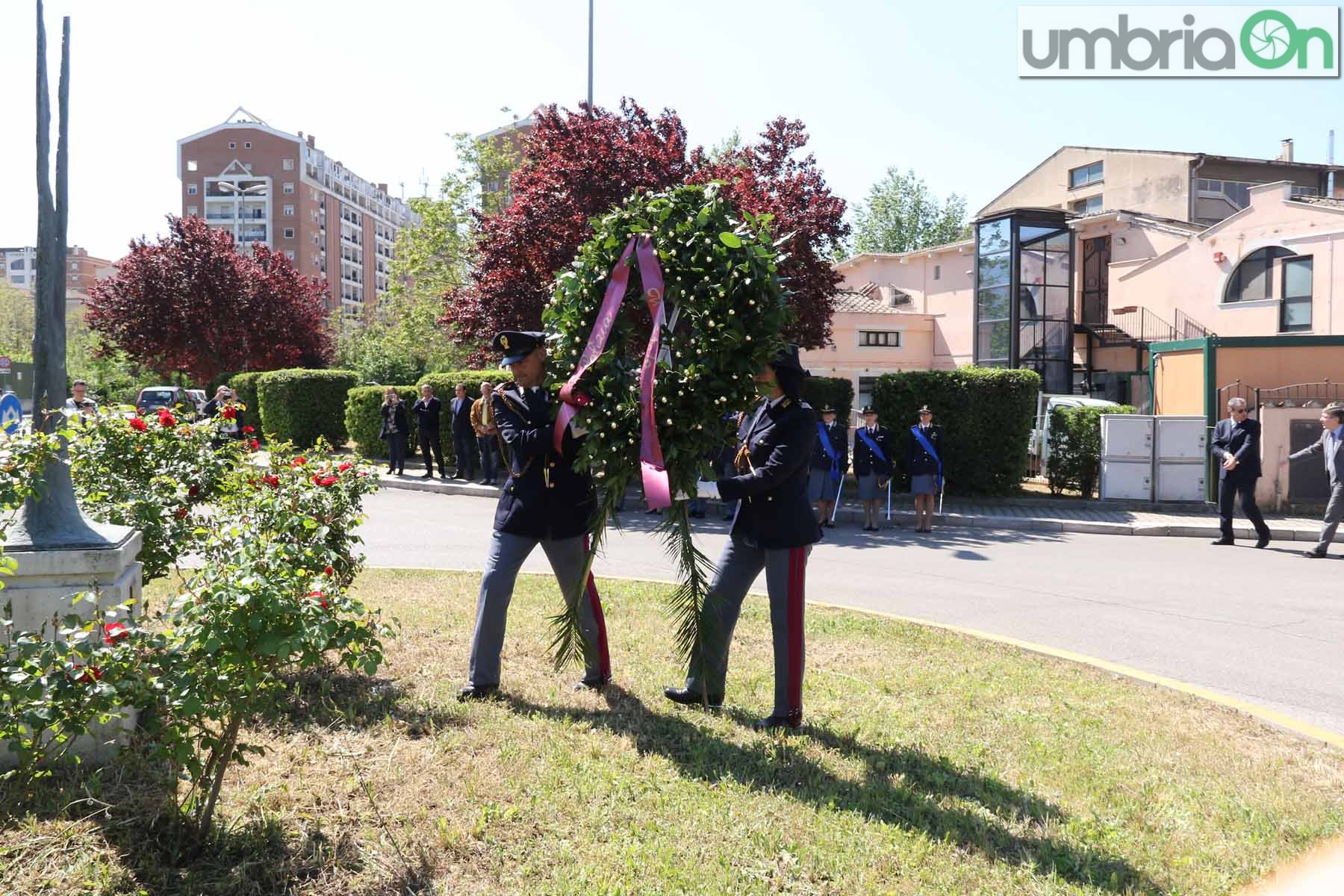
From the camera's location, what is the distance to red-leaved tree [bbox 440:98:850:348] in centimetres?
1580

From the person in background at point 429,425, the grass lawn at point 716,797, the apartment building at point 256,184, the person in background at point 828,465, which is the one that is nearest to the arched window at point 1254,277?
the person in background at point 828,465

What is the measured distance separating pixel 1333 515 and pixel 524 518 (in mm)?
10656

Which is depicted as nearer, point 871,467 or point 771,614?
point 771,614

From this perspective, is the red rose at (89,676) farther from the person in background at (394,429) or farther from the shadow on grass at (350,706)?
the person in background at (394,429)

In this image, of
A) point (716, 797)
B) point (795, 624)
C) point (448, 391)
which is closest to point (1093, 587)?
point (795, 624)

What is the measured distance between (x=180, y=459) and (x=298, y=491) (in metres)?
1.36

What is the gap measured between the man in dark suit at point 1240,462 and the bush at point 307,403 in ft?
57.5

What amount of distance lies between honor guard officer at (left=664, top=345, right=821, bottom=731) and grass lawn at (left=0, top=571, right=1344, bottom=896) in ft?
0.79

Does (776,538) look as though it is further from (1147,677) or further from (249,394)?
(249,394)

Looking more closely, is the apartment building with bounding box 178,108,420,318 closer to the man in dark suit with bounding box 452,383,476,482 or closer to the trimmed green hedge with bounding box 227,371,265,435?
the trimmed green hedge with bounding box 227,371,265,435

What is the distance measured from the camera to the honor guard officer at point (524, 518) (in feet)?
16.8

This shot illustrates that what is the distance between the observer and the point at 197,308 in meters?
31.9

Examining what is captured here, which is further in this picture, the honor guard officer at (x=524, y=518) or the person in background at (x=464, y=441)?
the person in background at (x=464, y=441)

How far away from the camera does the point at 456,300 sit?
17.6m
